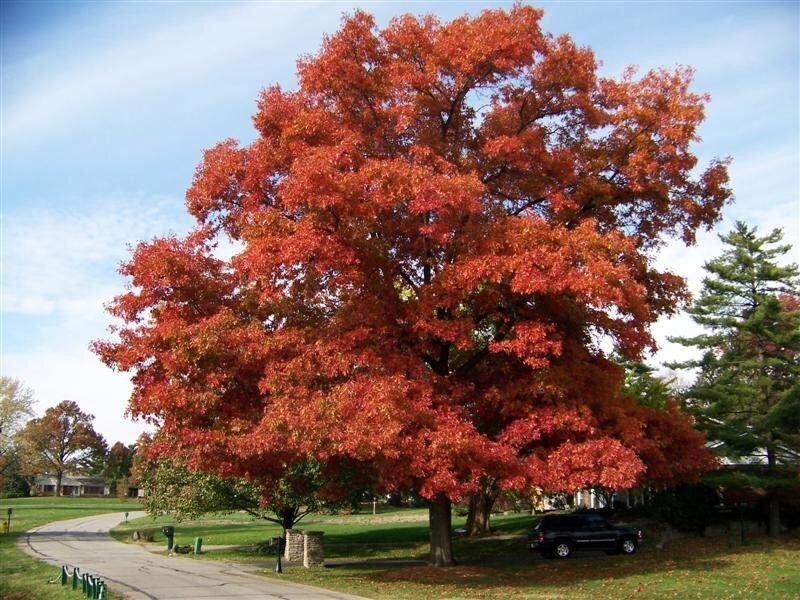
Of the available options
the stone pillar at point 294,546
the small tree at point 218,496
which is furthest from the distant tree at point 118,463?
the stone pillar at point 294,546

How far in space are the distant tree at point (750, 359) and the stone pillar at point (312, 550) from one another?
1359 cm

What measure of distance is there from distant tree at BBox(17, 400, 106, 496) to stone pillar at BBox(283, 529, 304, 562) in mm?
89048

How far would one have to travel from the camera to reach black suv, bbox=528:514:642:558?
24.8m

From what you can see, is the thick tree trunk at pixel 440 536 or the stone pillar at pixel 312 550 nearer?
the thick tree trunk at pixel 440 536

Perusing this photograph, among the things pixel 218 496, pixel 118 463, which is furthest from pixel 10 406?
pixel 118 463

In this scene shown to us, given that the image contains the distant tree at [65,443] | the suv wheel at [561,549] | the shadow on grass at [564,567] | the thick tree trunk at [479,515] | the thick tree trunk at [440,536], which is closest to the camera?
the shadow on grass at [564,567]

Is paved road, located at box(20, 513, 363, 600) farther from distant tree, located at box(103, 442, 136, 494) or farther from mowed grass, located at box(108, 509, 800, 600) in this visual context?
distant tree, located at box(103, 442, 136, 494)

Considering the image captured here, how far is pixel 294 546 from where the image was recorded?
26031 mm

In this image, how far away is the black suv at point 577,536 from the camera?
24844 mm

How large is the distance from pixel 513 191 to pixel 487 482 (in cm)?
768

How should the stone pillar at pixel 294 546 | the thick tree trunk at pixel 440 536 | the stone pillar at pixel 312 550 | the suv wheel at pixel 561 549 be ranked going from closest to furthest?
the thick tree trunk at pixel 440 536, the stone pillar at pixel 312 550, the suv wheel at pixel 561 549, the stone pillar at pixel 294 546

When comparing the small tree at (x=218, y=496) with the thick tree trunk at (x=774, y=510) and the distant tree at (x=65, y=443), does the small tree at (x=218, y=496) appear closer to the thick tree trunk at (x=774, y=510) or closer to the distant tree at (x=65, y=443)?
the thick tree trunk at (x=774, y=510)

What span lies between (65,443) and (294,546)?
95.6m

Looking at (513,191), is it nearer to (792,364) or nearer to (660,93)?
(660,93)
